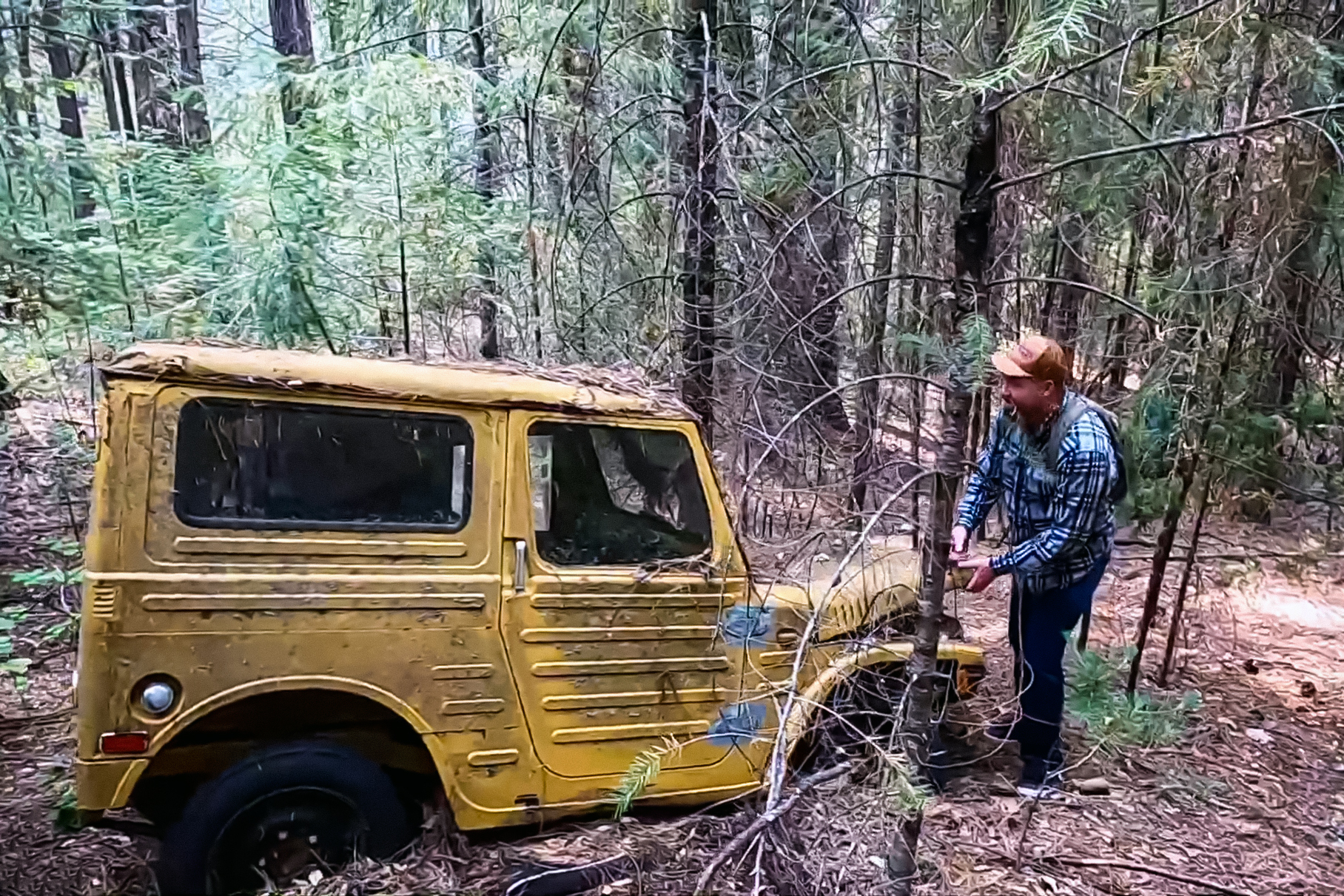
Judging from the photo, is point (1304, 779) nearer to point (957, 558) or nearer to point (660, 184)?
point (957, 558)

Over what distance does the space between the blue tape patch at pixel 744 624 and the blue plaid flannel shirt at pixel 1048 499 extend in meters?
0.93

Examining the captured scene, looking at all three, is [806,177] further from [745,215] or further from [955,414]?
[955,414]

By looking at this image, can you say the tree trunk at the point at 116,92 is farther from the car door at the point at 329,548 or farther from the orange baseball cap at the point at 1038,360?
the orange baseball cap at the point at 1038,360

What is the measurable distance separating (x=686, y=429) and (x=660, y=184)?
319 cm

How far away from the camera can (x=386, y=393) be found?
311 cm

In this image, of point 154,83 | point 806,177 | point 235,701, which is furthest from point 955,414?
point 154,83

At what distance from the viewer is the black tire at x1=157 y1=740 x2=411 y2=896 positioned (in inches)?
119

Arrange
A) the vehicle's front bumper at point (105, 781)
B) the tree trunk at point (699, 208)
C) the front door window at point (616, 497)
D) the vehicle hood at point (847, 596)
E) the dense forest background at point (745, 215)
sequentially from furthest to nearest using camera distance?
the tree trunk at point (699, 208), the dense forest background at point (745, 215), the vehicle hood at point (847, 596), the front door window at point (616, 497), the vehicle's front bumper at point (105, 781)

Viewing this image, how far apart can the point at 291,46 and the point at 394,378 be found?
22.0ft

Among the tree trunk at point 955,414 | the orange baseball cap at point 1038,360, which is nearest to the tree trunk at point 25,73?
the tree trunk at point 955,414

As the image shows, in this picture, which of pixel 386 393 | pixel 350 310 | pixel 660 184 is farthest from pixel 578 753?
pixel 350 310

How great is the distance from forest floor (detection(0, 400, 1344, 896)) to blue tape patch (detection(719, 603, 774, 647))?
63 cm

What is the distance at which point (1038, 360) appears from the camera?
3.68m

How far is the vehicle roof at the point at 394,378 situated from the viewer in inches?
115
